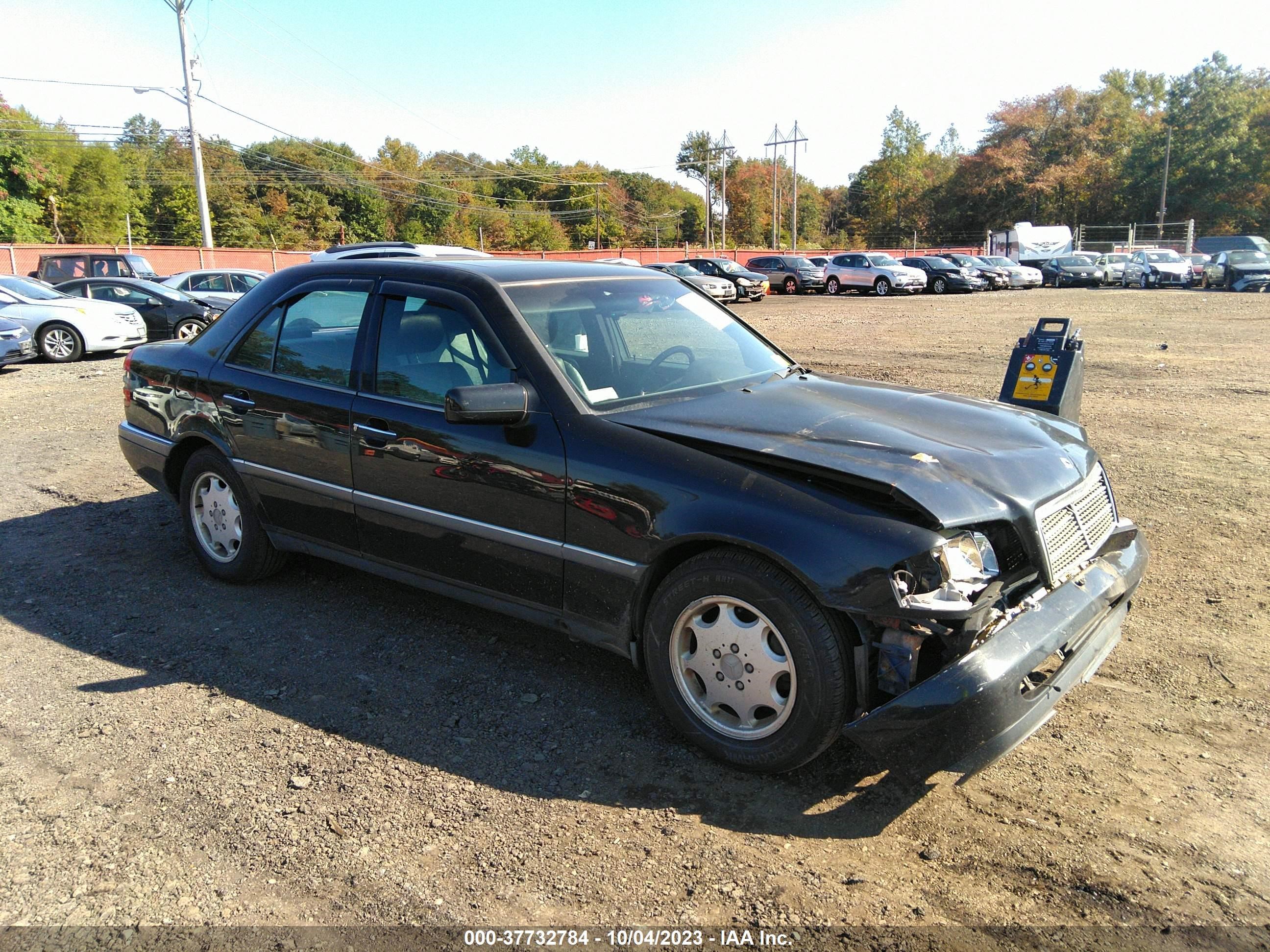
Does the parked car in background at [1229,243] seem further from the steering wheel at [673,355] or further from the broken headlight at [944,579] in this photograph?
the broken headlight at [944,579]

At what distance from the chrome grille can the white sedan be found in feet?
53.4

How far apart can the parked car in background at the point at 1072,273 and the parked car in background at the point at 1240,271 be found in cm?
434

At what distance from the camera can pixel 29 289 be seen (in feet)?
53.2

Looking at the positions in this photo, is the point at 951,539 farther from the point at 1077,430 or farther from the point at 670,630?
the point at 1077,430

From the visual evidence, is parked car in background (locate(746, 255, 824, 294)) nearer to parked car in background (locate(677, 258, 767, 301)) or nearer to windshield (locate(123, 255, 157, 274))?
parked car in background (locate(677, 258, 767, 301))

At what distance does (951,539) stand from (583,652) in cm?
194

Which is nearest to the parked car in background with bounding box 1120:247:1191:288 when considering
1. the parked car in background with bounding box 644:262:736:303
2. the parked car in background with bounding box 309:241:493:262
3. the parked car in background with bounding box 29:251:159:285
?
the parked car in background with bounding box 644:262:736:303

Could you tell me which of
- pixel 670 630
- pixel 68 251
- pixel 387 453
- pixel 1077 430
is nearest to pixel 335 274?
pixel 387 453

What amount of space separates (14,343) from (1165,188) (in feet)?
222

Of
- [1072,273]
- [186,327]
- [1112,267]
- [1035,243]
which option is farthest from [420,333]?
[1035,243]

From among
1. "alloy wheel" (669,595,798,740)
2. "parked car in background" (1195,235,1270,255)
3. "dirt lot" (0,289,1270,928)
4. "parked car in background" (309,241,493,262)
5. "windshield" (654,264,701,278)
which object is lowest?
"dirt lot" (0,289,1270,928)

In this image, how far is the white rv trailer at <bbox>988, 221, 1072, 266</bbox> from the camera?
47.8 m

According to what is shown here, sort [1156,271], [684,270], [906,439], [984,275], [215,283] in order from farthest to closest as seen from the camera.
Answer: [1156,271] < [984,275] < [684,270] < [215,283] < [906,439]

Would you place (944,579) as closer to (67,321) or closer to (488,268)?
(488,268)
